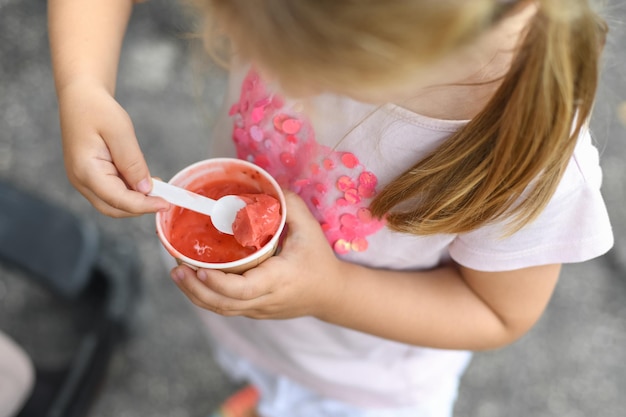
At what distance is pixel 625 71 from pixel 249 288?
138 cm

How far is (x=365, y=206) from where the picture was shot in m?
0.67

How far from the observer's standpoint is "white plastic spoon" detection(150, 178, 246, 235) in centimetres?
62

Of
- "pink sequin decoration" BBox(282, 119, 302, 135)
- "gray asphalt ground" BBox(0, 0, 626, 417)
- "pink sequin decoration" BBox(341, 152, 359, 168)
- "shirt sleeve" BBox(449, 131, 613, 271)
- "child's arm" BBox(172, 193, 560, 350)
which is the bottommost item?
"gray asphalt ground" BBox(0, 0, 626, 417)

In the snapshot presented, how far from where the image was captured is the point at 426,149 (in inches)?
23.1

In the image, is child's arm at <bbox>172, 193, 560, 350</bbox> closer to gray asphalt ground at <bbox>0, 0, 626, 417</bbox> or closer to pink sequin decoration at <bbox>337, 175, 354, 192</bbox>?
pink sequin decoration at <bbox>337, 175, 354, 192</bbox>

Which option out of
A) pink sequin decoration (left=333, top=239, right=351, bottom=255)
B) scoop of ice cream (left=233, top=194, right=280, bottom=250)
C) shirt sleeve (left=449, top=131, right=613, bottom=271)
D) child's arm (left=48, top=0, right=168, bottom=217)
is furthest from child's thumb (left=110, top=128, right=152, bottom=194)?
shirt sleeve (left=449, top=131, right=613, bottom=271)

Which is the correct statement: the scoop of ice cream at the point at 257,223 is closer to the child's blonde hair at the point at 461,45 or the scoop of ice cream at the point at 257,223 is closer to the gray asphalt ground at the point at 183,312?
the child's blonde hair at the point at 461,45

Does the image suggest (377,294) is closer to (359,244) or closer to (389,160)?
(359,244)

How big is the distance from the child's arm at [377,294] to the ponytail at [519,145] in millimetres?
96

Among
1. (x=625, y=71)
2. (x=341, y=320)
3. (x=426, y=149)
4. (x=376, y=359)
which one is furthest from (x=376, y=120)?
(x=625, y=71)

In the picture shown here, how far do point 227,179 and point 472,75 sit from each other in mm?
297

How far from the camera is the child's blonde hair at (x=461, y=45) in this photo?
0.40 metres

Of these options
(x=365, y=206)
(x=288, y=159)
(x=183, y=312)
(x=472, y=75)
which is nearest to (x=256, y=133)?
(x=288, y=159)

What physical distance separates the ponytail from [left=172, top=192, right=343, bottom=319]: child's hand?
0.08 meters
